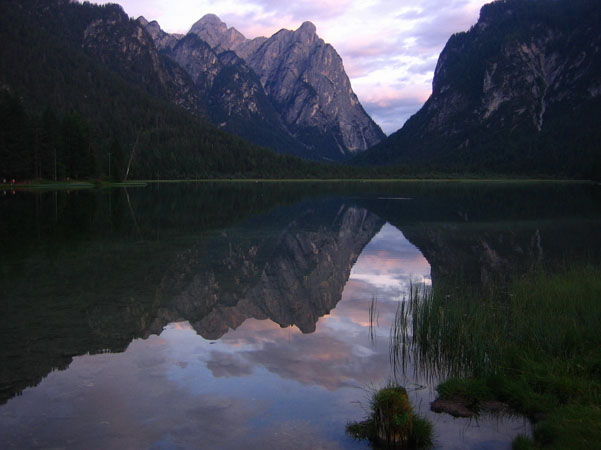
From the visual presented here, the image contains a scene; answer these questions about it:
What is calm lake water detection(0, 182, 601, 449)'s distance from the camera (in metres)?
8.62

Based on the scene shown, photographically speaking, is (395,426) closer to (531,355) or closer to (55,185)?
(531,355)

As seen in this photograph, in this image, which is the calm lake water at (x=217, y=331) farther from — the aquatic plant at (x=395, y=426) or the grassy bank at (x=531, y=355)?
the grassy bank at (x=531, y=355)

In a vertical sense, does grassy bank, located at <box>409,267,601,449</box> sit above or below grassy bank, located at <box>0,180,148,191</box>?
below

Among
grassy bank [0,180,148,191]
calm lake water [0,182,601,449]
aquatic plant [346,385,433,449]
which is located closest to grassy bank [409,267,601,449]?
calm lake water [0,182,601,449]

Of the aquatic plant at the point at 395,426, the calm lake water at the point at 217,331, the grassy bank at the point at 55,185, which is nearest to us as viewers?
the aquatic plant at the point at 395,426

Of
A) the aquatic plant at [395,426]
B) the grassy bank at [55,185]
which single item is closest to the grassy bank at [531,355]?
the aquatic plant at [395,426]

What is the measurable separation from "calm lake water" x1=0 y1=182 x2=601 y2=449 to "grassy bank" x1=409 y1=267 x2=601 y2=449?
611 millimetres

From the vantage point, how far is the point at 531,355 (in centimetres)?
1040

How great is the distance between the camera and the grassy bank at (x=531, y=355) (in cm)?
812

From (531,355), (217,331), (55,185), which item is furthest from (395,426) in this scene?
(55,185)

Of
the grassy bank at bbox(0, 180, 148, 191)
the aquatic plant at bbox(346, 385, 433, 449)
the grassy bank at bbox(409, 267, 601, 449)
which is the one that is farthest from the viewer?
the grassy bank at bbox(0, 180, 148, 191)

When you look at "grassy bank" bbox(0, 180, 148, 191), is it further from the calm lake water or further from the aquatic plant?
the aquatic plant

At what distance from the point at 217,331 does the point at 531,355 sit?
7.80 m

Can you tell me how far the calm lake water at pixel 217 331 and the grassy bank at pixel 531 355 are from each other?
61cm
